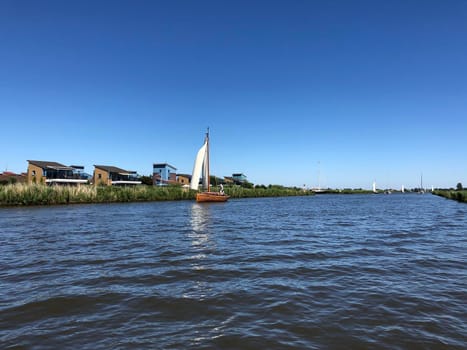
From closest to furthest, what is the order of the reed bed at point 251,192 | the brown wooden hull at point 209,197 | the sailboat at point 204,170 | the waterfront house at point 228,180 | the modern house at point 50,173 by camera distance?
the brown wooden hull at point 209,197, the sailboat at point 204,170, the modern house at point 50,173, the reed bed at point 251,192, the waterfront house at point 228,180

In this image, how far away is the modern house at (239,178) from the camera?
11688 cm

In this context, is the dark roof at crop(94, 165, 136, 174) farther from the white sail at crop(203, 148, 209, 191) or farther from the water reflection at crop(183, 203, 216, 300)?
the water reflection at crop(183, 203, 216, 300)

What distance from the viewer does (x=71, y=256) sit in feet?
30.8

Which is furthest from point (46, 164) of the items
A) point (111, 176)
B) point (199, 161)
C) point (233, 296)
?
point (233, 296)

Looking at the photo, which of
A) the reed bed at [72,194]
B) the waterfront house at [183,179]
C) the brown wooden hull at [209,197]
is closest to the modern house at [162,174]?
the waterfront house at [183,179]

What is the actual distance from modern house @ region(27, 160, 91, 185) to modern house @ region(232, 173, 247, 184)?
60602 millimetres

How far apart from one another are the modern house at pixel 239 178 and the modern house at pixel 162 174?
121ft

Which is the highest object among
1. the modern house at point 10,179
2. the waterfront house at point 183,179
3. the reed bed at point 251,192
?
the waterfront house at point 183,179

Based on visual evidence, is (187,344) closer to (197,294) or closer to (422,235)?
(197,294)

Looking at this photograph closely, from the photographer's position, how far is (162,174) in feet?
269

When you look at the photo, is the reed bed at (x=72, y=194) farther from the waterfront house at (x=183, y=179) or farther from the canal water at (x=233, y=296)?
the waterfront house at (x=183, y=179)

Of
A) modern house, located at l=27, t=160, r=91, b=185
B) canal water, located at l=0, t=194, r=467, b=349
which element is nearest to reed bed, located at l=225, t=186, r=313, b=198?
modern house, located at l=27, t=160, r=91, b=185

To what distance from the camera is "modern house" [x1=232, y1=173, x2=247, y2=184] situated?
116875mm

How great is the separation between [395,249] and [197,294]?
26.0 ft
